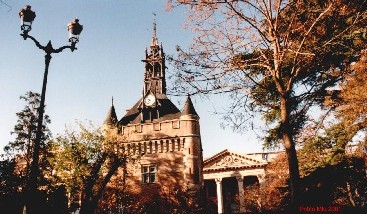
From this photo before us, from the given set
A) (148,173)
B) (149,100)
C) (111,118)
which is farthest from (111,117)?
(148,173)

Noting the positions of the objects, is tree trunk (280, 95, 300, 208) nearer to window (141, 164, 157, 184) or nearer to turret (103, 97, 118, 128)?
window (141, 164, 157, 184)

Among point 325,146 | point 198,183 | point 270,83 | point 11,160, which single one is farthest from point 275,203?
point 11,160

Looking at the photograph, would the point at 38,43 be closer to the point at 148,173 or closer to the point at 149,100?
the point at 148,173

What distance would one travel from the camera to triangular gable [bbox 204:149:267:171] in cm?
3944

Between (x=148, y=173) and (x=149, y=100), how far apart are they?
7893 mm

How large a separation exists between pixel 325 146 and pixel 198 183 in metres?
17.1

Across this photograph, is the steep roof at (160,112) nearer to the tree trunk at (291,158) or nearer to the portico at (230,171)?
the portico at (230,171)

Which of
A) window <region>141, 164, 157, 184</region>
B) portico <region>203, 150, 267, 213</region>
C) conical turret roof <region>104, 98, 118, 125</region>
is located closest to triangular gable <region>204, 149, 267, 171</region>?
portico <region>203, 150, 267, 213</region>

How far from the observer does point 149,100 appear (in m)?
34.5

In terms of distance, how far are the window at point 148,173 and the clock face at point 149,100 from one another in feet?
22.0

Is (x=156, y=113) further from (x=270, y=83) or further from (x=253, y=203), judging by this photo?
(x=270, y=83)

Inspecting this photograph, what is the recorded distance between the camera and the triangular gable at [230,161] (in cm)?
3944

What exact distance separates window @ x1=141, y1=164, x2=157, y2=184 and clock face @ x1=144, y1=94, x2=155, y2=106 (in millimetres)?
6702

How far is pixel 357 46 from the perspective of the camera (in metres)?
12.1
